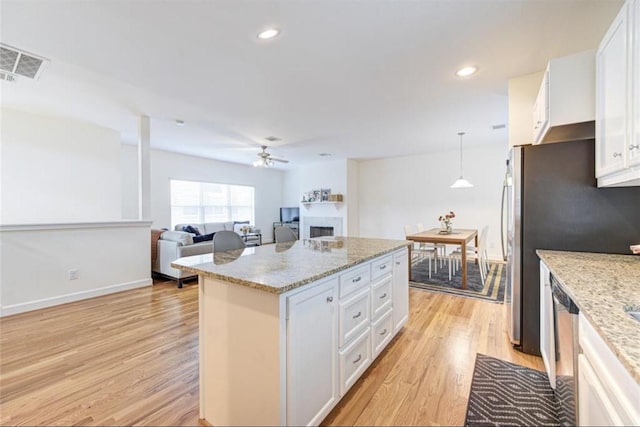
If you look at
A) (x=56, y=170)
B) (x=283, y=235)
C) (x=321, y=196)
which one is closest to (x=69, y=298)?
(x=56, y=170)

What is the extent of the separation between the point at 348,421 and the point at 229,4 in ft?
8.74

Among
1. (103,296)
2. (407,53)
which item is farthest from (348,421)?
(103,296)

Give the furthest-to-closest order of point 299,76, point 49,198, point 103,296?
point 49,198 → point 103,296 → point 299,76

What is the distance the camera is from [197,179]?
697 cm

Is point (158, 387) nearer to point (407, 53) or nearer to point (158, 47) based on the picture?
point (158, 47)

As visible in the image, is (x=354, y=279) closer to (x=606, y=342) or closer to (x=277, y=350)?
(x=277, y=350)

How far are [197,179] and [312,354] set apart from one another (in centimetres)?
660

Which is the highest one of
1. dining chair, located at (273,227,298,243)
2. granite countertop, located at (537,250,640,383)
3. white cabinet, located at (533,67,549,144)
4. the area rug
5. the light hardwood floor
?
white cabinet, located at (533,67,549,144)

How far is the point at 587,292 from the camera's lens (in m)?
1.16

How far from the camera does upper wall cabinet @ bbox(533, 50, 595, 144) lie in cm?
182

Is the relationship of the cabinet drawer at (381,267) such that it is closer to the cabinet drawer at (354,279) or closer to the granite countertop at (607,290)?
the cabinet drawer at (354,279)

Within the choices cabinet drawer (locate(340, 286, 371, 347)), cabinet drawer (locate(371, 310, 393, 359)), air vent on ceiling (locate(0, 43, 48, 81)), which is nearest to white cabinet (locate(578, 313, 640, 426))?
cabinet drawer (locate(340, 286, 371, 347))

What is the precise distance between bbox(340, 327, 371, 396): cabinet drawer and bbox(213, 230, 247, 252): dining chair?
141 cm

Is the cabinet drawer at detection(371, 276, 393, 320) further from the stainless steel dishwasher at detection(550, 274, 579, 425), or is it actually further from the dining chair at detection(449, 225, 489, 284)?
the dining chair at detection(449, 225, 489, 284)
